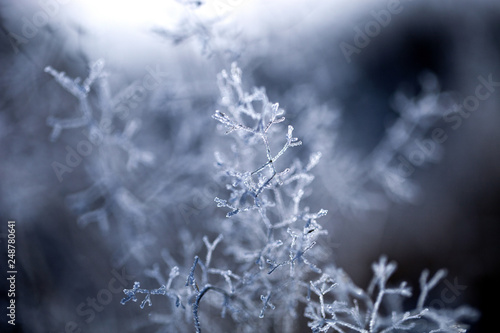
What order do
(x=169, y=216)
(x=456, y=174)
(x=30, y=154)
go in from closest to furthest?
(x=30, y=154) → (x=169, y=216) → (x=456, y=174)

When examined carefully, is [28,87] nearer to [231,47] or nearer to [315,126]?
[231,47]

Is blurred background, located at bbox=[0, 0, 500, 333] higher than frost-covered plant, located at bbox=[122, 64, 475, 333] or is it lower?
higher

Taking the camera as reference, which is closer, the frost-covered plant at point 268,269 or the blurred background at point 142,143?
the frost-covered plant at point 268,269

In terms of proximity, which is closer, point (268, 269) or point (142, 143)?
point (268, 269)

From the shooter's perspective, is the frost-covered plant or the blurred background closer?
the frost-covered plant

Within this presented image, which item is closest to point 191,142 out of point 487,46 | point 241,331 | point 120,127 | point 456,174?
point 120,127

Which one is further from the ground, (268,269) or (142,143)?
(142,143)

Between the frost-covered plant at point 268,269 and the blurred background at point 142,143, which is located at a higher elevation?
Answer: the blurred background at point 142,143

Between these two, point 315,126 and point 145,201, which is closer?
point 145,201
